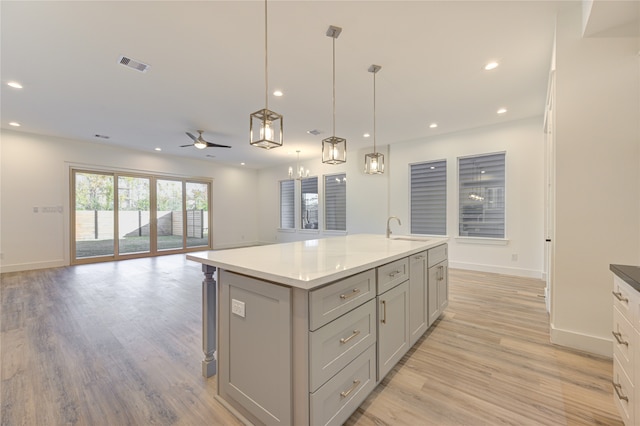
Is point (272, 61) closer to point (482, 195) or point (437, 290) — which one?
point (437, 290)

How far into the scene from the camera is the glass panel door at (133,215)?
6.80 metres

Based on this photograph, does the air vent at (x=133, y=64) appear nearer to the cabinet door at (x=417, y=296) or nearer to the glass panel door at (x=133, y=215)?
the cabinet door at (x=417, y=296)

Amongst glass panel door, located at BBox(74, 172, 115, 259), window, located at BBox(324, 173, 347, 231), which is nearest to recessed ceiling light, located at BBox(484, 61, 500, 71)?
window, located at BBox(324, 173, 347, 231)

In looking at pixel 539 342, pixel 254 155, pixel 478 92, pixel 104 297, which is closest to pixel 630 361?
pixel 539 342

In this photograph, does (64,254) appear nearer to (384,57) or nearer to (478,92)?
(384,57)

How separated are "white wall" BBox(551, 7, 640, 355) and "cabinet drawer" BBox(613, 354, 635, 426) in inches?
38.5

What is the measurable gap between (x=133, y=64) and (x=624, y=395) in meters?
4.73

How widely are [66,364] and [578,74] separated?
4854 millimetres

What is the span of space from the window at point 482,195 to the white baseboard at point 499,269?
593 millimetres

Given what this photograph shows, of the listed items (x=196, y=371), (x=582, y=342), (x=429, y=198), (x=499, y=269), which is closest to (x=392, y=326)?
(x=196, y=371)

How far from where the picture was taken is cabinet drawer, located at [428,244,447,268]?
2.63 meters

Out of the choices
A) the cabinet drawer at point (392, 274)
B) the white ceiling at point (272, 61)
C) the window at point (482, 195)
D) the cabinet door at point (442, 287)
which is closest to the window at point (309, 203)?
the white ceiling at point (272, 61)

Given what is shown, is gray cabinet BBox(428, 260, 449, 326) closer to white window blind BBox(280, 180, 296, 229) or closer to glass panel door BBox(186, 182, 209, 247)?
white window blind BBox(280, 180, 296, 229)

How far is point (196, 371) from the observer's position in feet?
6.70
